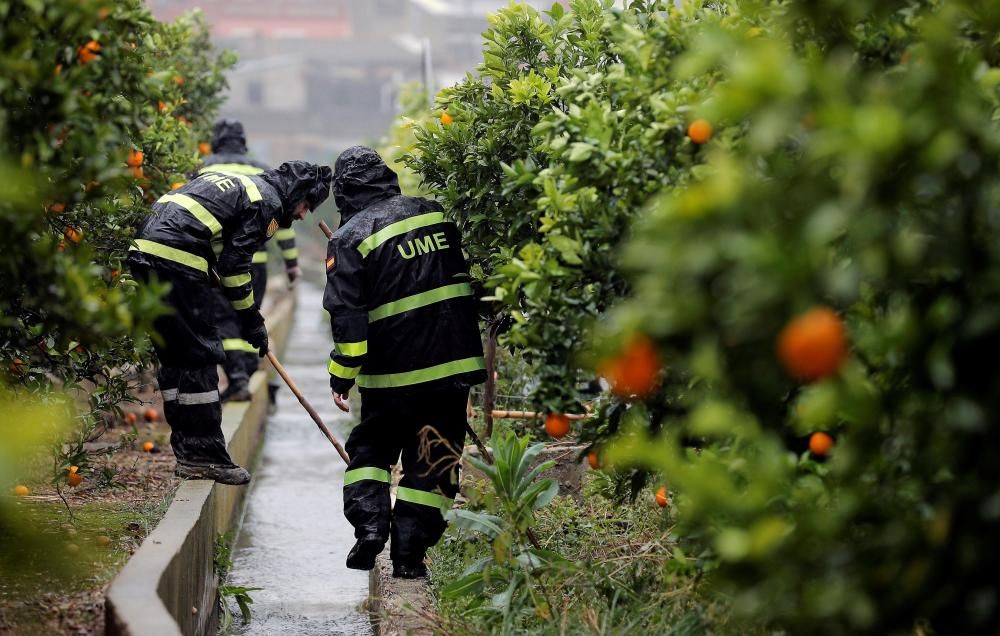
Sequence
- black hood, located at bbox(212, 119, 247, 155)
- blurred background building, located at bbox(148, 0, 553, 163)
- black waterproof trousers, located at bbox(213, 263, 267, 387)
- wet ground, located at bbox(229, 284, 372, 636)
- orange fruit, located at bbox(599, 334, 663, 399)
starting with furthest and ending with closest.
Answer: blurred background building, located at bbox(148, 0, 553, 163) < black hood, located at bbox(212, 119, 247, 155) < black waterproof trousers, located at bbox(213, 263, 267, 387) < wet ground, located at bbox(229, 284, 372, 636) < orange fruit, located at bbox(599, 334, 663, 399)

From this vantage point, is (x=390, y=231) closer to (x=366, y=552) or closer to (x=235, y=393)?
(x=366, y=552)

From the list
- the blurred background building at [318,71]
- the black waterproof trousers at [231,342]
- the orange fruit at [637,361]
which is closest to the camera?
the orange fruit at [637,361]

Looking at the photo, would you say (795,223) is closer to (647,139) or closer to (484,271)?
(647,139)

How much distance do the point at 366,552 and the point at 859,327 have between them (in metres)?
3.51

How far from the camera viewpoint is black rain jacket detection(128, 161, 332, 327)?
6.27 m

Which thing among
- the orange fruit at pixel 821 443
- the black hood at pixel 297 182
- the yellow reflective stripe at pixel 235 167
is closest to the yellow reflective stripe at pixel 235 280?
the black hood at pixel 297 182

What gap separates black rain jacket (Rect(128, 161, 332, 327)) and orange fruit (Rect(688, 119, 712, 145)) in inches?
130

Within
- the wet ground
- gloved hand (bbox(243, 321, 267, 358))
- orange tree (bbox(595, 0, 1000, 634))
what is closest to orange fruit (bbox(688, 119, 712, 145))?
orange tree (bbox(595, 0, 1000, 634))

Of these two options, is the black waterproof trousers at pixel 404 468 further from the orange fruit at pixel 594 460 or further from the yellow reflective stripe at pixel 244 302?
the orange fruit at pixel 594 460

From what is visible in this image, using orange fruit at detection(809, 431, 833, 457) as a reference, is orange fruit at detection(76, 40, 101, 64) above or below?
above

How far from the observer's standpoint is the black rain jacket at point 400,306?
5.53 metres

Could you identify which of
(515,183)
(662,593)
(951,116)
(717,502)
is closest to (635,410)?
(662,593)

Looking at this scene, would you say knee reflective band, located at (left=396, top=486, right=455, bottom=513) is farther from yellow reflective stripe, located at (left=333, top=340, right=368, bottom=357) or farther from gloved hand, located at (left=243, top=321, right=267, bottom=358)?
gloved hand, located at (left=243, top=321, right=267, bottom=358)

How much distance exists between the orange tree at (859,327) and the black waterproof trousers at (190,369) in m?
4.15
